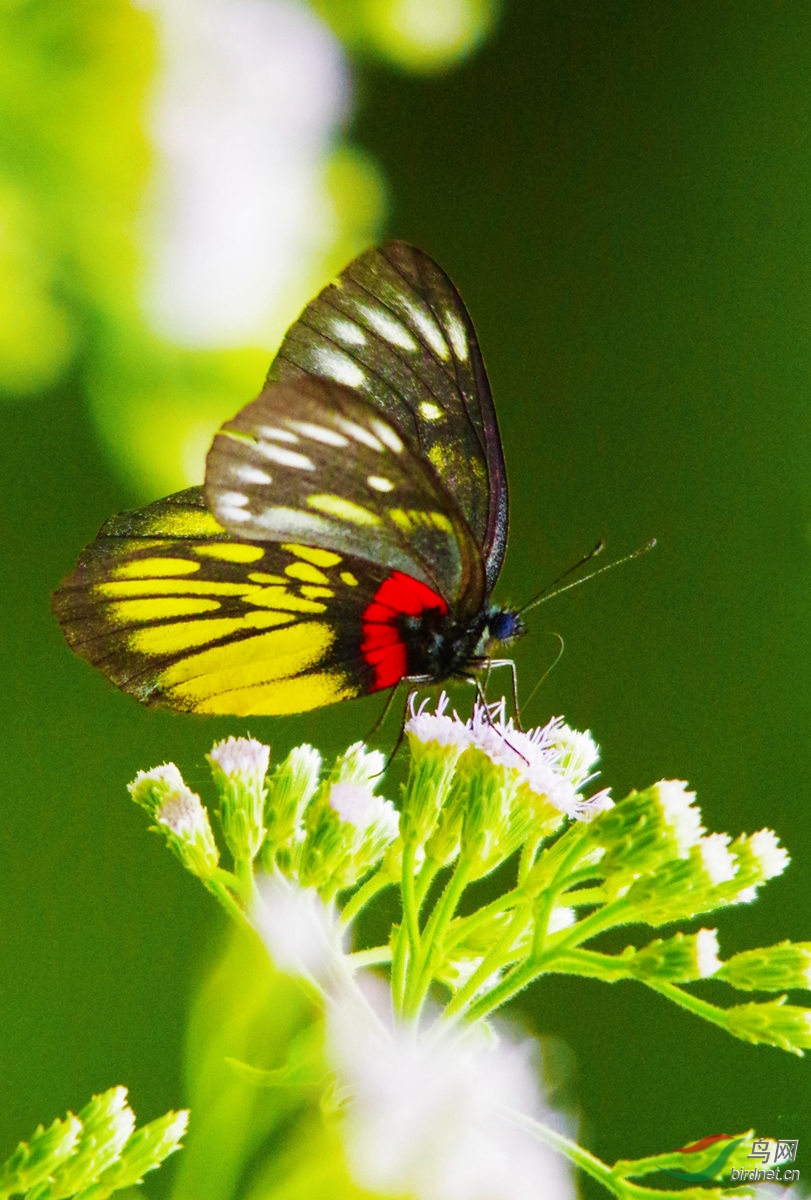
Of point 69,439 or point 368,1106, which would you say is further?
point 69,439

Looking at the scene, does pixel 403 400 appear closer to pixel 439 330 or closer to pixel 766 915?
pixel 439 330

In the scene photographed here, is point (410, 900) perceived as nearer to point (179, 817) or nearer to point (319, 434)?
point (179, 817)

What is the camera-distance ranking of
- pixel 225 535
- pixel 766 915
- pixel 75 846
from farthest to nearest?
pixel 766 915
pixel 75 846
pixel 225 535

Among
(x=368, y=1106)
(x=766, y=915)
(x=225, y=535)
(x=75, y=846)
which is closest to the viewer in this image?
(x=368, y=1106)

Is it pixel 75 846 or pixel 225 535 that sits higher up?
pixel 225 535

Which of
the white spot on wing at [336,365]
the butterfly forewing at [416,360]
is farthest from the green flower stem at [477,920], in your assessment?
the white spot on wing at [336,365]

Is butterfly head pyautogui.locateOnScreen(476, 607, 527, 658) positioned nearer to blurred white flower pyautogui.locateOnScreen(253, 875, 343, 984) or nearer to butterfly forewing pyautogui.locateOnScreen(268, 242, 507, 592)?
butterfly forewing pyautogui.locateOnScreen(268, 242, 507, 592)

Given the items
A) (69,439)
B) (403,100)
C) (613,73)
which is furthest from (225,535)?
(613,73)
